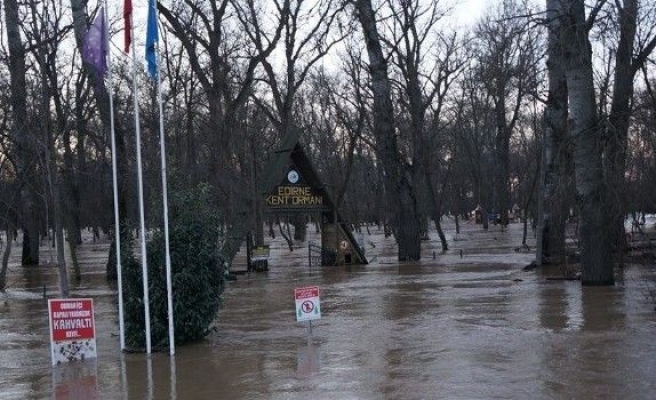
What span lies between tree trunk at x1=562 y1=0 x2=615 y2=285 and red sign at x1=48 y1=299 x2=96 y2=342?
442 inches

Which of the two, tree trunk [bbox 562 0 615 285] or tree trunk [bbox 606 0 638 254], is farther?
tree trunk [bbox 562 0 615 285]

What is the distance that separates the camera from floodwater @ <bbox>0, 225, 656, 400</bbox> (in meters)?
9.31

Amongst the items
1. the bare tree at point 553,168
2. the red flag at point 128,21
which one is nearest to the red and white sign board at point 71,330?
the red flag at point 128,21

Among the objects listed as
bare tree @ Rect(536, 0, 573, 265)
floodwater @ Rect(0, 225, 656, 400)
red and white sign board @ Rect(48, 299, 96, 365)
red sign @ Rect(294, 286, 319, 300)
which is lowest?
floodwater @ Rect(0, 225, 656, 400)

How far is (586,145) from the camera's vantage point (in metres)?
18.3

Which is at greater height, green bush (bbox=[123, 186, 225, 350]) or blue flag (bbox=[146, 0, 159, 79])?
blue flag (bbox=[146, 0, 159, 79])

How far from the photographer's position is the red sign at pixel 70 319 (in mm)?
11534

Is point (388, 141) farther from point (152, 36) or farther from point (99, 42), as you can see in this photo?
point (152, 36)

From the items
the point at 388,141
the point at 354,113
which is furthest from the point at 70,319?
the point at 354,113

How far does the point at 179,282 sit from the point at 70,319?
1.69 m

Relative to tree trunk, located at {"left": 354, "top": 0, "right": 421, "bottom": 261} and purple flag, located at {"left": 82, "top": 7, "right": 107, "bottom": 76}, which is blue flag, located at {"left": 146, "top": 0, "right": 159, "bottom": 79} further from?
tree trunk, located at {"left": 354, "top": 0, "right": 421, "bottom": 261}

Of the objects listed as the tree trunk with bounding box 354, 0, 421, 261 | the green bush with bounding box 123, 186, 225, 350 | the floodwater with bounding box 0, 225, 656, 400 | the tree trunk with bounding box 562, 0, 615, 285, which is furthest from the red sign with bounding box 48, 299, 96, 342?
the tree trunk with bounding box 354, 0, 421, 261

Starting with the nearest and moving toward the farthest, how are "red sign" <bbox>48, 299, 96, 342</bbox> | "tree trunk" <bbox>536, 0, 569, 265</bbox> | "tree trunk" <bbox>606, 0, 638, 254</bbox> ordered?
"red sign" <bbox>48, 299, 96, 342</bbox> < "tree trunk" <bbox>606, 0, 638, 254</bbox> < "tree trunk" <bbox>536, 0, 569, 265</bbox>

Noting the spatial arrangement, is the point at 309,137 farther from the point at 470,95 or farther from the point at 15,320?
the point at 15,320
